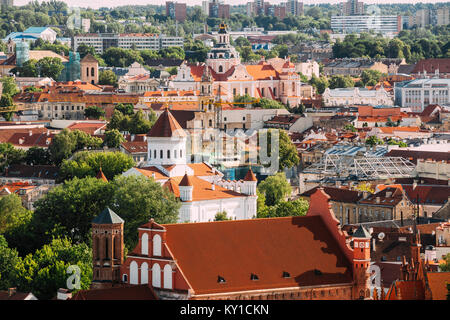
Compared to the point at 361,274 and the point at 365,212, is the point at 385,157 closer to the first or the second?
the point at 365,212

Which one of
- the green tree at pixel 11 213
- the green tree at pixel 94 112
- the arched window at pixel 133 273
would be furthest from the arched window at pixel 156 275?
the green tree at pixel 94 112

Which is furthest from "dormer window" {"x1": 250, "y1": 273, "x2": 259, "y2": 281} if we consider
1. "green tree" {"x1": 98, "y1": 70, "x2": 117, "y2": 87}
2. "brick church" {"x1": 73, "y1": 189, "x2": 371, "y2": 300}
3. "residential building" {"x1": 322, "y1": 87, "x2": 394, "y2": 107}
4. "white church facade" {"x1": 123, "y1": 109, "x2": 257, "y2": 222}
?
"green tree" {"x1": 98, "y1": 70, "x2": 117, "y2": 87}

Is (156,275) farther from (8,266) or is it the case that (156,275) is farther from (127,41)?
(127,41)

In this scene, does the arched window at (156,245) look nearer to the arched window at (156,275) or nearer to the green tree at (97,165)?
the arched window at (156,275)

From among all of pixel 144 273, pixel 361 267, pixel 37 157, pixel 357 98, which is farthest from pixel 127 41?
pixel 361 267

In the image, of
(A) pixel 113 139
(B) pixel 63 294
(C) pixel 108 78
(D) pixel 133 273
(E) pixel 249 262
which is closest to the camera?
(E) pixel 249 262

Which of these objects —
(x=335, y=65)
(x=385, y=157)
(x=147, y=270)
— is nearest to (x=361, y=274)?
(x=147, y=270)
